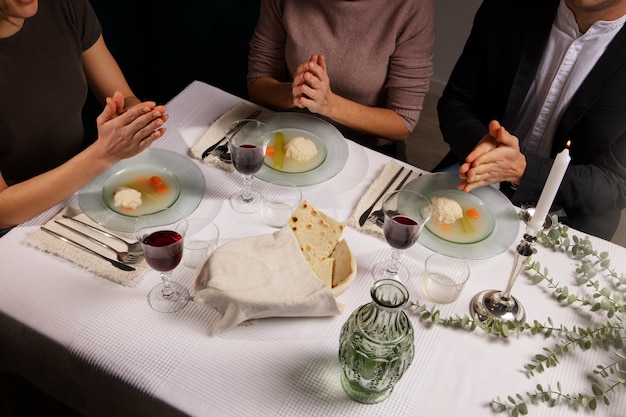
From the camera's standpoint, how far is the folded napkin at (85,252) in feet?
3.82

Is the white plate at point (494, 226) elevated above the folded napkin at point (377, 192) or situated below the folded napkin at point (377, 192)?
below

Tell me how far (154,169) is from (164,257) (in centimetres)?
43

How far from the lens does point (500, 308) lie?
116cm

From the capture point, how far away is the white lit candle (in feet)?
3.09

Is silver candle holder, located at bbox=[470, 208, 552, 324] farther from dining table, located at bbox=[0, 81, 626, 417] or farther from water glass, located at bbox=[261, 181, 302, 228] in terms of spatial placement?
water glass, located at bbox=[261, 181, 302, 228]

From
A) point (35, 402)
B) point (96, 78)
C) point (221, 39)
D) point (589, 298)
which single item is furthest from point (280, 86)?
point (35, 402)

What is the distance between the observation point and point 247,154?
4.17ft

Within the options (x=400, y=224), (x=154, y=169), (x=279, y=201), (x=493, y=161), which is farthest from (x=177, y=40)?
(x=400, y=224)

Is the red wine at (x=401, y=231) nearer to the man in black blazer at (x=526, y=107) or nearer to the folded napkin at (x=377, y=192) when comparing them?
the folded napkin at (x=377, y=192)

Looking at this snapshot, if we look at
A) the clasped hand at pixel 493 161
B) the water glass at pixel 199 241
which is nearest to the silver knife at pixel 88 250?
the water glass at pixel 199 241

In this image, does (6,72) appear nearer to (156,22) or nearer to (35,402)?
(35,402)

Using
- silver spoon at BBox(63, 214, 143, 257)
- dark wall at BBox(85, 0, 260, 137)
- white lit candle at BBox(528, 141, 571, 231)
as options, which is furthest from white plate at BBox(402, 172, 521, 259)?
dark wall at BBox(85, 0, 260, 137)

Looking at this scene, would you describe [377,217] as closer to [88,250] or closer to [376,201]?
[376,201]

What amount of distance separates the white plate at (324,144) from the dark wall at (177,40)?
90 cm
